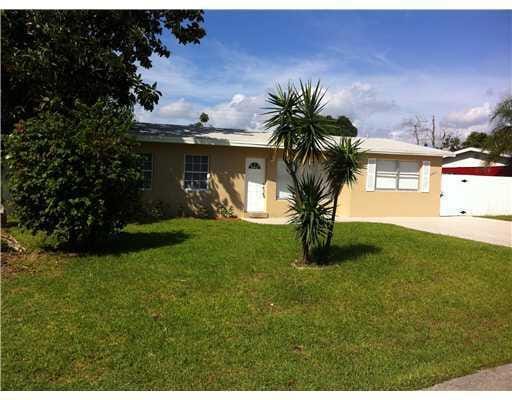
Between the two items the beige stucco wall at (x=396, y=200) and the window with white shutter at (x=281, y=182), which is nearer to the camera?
the window with white shutter at (x=281, y=182)

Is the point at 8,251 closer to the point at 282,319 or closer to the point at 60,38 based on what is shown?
the point at 282,319

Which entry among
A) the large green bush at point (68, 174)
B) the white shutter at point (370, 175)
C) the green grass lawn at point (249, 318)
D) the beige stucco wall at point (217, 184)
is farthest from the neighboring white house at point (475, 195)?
the large green bush at point (68, 174)

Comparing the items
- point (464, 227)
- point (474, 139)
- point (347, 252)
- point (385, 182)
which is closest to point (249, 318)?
point (347, 252)

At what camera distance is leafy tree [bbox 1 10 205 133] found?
1162cm

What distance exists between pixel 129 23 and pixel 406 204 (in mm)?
11686

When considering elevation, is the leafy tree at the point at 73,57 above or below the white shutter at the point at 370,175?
above

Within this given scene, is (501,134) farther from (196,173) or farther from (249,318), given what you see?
(249,318)

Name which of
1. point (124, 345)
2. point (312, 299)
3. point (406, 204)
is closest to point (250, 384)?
point (124, 345)

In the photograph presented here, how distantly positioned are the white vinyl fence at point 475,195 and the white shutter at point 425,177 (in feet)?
5.84

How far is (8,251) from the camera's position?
25.9 feet

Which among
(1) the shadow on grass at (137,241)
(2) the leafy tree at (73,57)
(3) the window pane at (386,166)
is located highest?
(2) the leafy tree at (73,57)

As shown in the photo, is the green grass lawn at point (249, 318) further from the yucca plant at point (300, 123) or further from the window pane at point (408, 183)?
the window pane at point (408, 183)

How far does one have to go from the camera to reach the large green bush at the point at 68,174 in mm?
7715

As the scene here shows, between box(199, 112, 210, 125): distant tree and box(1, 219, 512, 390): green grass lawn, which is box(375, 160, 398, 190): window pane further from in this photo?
box(199, 112, 210, 125): distant tree
